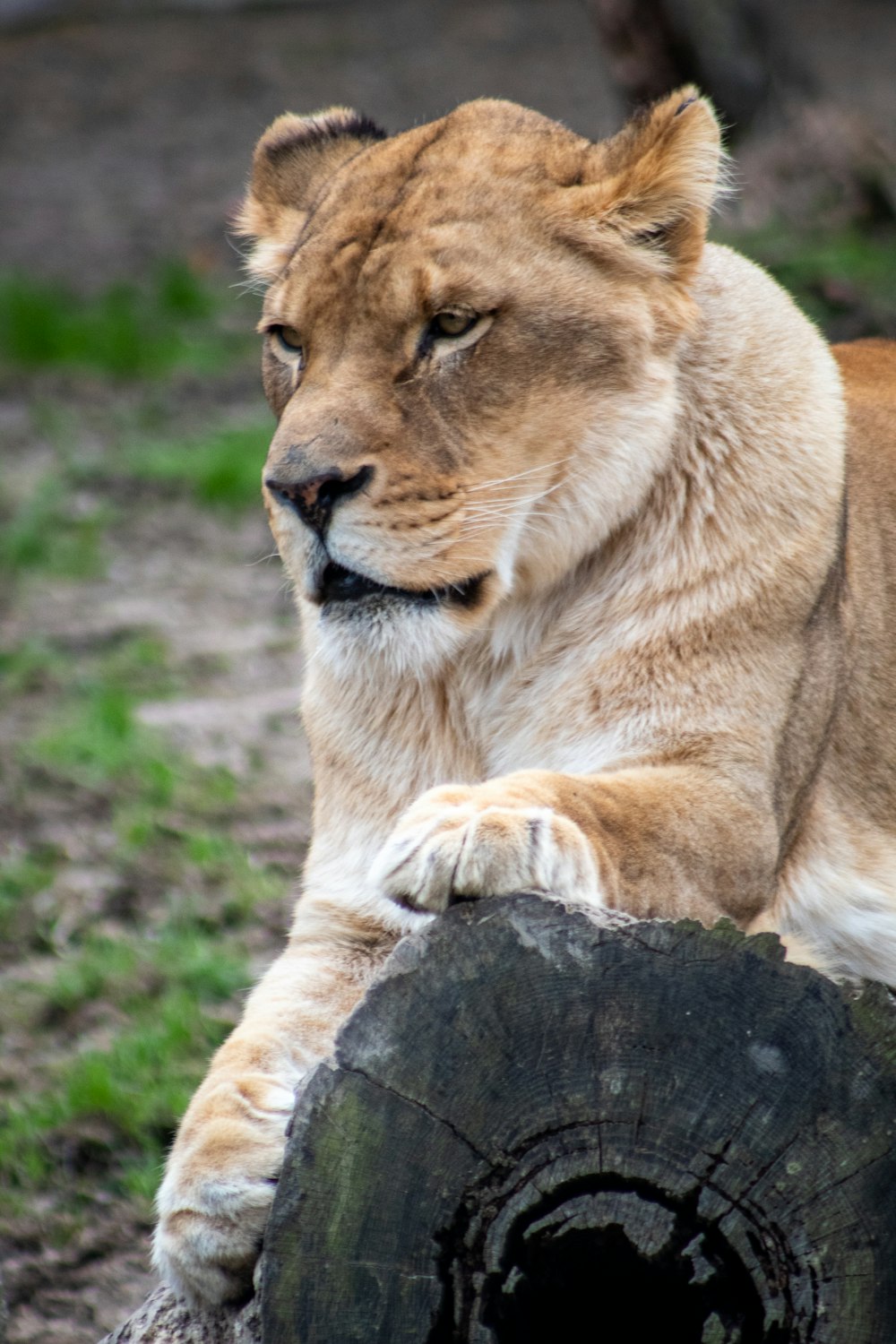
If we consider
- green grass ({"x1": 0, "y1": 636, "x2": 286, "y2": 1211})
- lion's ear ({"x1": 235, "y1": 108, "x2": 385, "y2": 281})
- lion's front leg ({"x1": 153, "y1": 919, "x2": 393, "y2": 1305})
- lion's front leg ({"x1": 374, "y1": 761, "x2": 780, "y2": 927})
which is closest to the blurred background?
green grass ({"x1": 0, "y1": 636, "x2": 286, "y2": 1211})

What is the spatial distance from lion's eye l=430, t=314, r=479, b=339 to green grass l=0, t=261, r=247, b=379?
602cm

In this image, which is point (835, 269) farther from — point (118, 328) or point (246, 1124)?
point (246, 1124)

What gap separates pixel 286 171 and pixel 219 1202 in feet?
5.62

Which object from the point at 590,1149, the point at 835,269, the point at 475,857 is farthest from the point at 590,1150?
the point at 835,269

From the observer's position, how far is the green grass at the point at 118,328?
8.30 m

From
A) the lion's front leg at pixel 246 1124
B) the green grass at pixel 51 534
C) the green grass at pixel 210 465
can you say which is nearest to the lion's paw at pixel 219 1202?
the lion's front leg at pixel 246 1124

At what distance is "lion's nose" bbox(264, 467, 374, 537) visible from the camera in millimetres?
2281

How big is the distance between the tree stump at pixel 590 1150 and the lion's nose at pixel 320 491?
2.22 ft

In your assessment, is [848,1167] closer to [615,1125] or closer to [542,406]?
[615,1125]

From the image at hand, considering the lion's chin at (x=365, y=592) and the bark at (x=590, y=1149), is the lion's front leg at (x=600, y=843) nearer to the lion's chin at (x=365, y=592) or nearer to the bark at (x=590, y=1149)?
the bark at (x=590, y=1149)

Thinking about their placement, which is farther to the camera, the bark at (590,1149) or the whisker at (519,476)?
the whisker at (519,476)

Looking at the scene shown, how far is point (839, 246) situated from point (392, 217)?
5.61m

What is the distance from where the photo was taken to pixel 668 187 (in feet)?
8.20

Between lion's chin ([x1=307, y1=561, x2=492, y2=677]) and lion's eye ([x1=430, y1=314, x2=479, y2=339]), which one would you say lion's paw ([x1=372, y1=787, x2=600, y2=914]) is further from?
lion's eye ([x1=430, y1=314, x2=479, y2=339])
